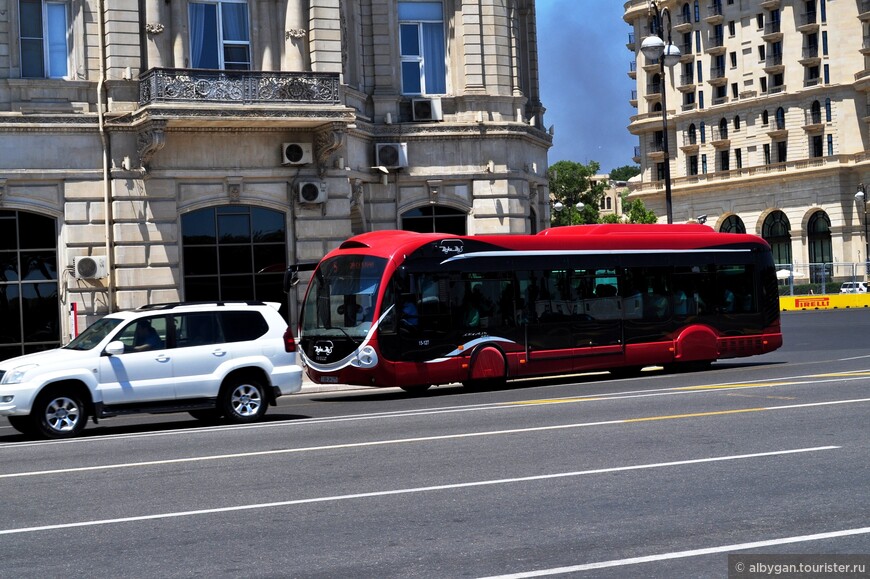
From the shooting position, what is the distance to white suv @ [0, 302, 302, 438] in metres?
16.4

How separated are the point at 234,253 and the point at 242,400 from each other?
41.2ft

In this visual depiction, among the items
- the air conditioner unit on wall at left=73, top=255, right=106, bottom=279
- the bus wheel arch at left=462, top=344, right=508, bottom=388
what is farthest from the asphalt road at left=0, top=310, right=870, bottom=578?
the air conditioner unit on wall at left=73, top=255, right=106, bottom=279

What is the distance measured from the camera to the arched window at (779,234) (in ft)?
324

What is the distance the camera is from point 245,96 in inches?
1134

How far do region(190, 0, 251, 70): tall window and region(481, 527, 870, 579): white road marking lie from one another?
23.7m

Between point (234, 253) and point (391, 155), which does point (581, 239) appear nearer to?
point (391, 155)

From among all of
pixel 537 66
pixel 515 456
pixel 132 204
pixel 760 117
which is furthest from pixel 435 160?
pixel 760 117

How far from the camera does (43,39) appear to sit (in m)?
28.5

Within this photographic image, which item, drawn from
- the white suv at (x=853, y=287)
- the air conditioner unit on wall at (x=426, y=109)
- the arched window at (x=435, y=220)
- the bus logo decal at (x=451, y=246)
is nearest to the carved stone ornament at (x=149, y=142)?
the air conditioner unit on wall at (x=426, y=109)

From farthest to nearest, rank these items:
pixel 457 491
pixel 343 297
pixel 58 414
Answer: pixel 343 297 → pixel 58 414 → pixel 457 491

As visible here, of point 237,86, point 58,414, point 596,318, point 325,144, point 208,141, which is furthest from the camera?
point 325,144

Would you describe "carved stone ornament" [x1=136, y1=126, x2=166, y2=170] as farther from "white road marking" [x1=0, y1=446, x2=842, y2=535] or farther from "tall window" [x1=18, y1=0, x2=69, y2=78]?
"white road marking" [x1=0, y1=446, x2=842, y2=535]

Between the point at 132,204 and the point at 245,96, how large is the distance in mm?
3727

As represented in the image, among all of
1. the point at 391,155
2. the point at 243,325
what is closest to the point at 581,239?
the point at 243,325
